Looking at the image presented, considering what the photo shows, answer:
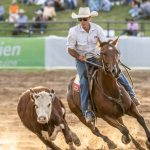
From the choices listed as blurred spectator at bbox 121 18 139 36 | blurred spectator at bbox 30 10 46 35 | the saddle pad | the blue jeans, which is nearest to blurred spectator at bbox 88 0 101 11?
blurred spectator at bbox 30 10 46 35

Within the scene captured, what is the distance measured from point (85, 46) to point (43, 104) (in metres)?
1.54

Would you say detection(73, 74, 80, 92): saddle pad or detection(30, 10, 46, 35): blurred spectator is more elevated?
detection(73, 74, 80, 92): saddle pad

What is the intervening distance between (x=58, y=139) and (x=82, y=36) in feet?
6.24

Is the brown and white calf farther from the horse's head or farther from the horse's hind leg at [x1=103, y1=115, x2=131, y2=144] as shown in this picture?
the horse's head

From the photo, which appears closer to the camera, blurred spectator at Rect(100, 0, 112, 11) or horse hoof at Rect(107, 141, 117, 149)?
horse hoof at Rect(107, 141, 117, 149)

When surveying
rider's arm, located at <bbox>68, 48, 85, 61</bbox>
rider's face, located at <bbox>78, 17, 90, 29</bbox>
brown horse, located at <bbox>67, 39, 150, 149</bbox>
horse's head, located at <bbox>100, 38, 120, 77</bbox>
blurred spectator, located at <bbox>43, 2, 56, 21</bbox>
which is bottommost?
blurred spectator, located at <bbox>43, 2, 56, 21</bbox>

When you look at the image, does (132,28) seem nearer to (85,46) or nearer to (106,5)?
(106,5)

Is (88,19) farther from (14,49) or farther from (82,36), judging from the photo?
(14,49)

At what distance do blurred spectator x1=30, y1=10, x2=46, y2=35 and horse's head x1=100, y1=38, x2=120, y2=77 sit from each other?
14814mm

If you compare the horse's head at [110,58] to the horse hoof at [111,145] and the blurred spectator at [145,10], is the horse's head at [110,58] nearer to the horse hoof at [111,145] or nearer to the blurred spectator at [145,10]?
the horse hoof at [111,145]

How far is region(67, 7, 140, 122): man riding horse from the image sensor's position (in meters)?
10.9

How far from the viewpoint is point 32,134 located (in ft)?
41.0

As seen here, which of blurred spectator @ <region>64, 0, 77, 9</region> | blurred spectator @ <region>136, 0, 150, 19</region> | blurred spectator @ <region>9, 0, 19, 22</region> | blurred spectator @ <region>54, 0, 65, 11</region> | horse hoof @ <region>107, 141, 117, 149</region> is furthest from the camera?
blurred spectator @ <region>54, 0, 65, 11</region>

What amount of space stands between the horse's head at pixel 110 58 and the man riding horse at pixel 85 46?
2.20 ft
